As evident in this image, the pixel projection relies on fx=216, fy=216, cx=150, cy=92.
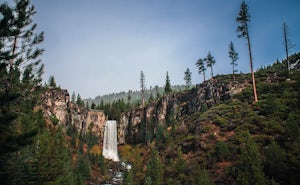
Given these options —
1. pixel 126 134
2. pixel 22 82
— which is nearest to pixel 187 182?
pixel 22 82

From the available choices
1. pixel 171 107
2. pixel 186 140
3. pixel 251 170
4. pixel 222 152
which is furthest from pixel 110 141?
pixel 251 170

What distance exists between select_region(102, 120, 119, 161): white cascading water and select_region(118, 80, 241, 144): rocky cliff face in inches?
110

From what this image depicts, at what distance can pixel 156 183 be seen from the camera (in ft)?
113

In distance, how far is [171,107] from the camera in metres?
78.1

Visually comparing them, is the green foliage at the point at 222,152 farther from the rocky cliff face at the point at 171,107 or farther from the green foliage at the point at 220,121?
the rocky cliff face at the point at 171,107

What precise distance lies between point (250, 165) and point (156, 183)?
18.3 meters

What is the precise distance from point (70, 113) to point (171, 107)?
36999 mm

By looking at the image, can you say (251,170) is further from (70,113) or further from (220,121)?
(70,113)

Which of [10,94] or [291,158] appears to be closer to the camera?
[10,94]

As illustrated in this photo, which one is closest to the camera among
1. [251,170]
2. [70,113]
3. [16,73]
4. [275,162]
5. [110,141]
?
[16,73]

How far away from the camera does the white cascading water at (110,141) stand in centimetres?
7856

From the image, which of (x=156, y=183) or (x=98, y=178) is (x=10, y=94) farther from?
(x=98, y=178)

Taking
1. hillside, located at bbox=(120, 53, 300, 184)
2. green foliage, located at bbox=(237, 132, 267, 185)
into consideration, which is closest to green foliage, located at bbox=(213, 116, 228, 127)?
hillside, located at bbox=(120, 53, 300, 184)

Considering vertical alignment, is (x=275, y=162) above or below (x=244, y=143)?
below
